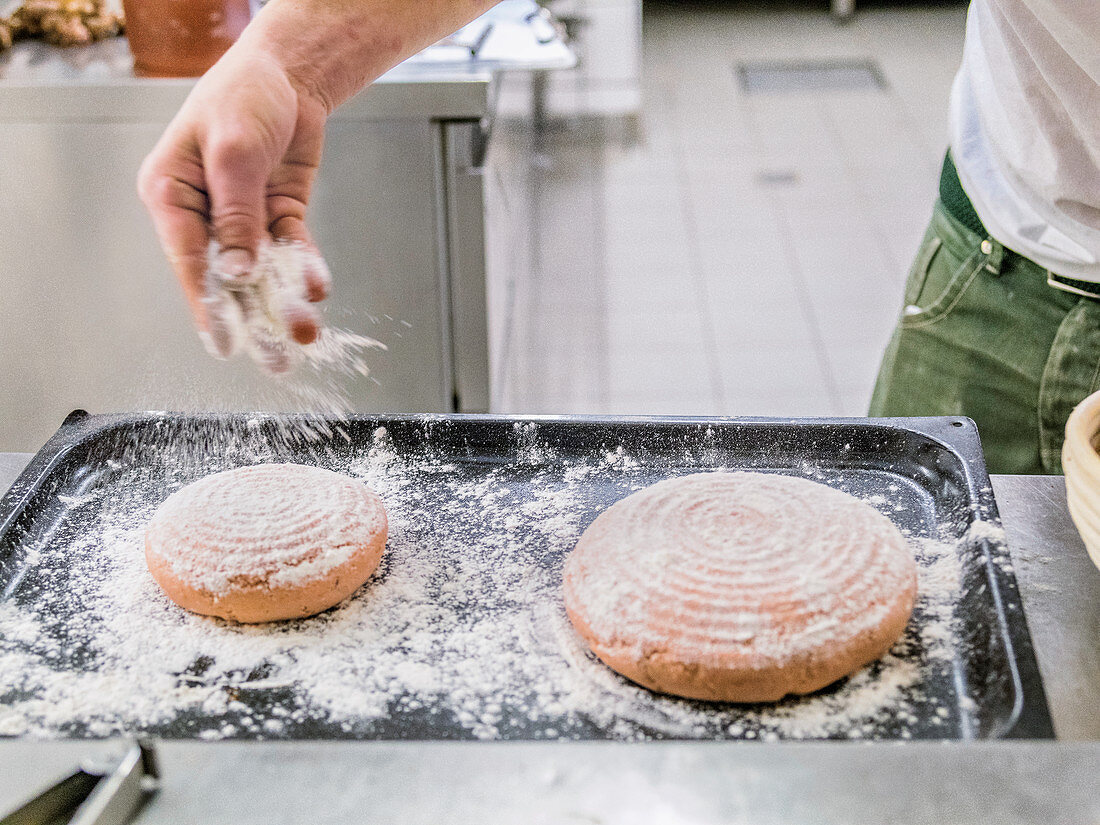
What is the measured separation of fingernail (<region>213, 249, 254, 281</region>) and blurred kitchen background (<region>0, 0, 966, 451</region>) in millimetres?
919

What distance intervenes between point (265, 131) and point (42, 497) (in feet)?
1.43

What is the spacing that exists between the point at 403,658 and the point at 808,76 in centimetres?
479

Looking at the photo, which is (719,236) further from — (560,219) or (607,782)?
(607,782)

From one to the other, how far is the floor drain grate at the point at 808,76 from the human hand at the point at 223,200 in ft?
14.1

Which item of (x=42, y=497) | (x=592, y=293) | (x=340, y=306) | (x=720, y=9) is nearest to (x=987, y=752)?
(x=42, y=497)

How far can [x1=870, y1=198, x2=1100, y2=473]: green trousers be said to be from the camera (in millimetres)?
1287

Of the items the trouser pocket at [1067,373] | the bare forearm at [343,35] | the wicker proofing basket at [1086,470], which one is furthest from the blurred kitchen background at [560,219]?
the wicker proofing basket at [1086,470]

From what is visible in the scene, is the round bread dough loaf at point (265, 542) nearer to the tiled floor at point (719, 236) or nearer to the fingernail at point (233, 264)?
the fingernail at point (233, 264)

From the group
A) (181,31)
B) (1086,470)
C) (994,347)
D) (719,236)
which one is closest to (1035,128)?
(994,347)

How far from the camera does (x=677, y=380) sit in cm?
288

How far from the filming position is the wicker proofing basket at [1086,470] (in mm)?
764

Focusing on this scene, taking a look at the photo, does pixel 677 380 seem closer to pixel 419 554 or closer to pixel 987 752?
pixel 419 554

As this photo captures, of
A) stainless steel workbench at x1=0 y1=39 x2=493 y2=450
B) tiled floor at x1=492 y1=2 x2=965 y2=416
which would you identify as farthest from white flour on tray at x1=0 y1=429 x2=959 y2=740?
tiled floor at x1=492 y1=2 x2=965 y2=416

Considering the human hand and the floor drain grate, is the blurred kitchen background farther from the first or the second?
the human hand
